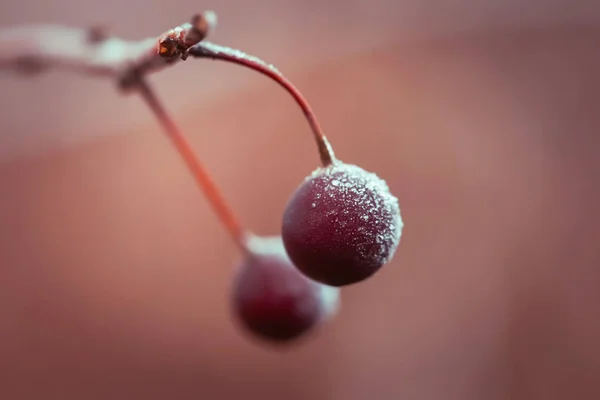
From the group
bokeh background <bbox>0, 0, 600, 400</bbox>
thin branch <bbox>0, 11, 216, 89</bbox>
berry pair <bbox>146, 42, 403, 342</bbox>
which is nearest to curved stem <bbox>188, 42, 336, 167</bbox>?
berry pair <bbox>146, 42, 403, 342</bbox>

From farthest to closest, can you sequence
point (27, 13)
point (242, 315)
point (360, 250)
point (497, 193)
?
point (497, 193)
point (27, 13)
point (242, 315)
point (360, 250)

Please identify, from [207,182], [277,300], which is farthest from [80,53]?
[277,300]

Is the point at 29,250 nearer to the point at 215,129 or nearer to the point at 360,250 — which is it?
the point at 215,129

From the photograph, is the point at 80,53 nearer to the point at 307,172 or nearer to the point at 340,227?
the point at 340,227

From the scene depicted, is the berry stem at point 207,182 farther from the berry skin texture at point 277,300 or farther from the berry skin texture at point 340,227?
the berry skin texture at point 340,227

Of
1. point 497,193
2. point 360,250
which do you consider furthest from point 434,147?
point 360,250
